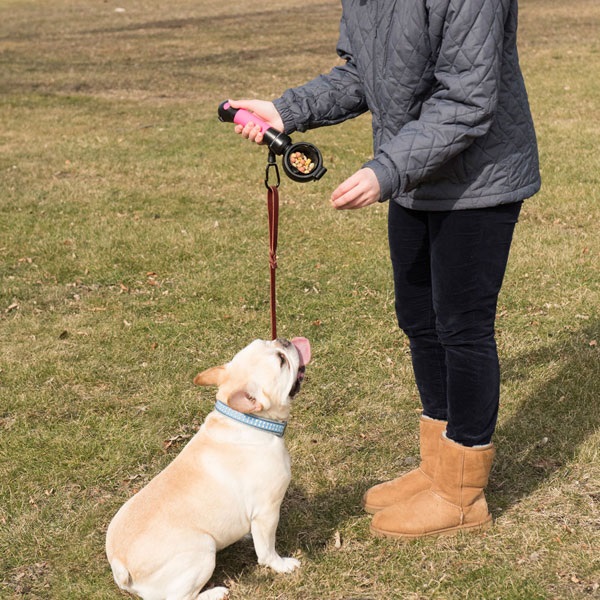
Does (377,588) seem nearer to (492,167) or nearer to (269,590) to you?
(269,590)

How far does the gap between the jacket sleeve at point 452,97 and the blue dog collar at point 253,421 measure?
0.98m

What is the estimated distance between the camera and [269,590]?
360 centimetres

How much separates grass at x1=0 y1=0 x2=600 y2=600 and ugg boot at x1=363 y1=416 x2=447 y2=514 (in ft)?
0.37

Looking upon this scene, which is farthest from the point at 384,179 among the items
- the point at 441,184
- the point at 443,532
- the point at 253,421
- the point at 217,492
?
the point at 443,532

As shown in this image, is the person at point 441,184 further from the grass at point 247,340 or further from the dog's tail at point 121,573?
the dog's tail at point 121,573

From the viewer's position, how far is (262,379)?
337 cm

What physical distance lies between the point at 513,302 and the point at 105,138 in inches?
297

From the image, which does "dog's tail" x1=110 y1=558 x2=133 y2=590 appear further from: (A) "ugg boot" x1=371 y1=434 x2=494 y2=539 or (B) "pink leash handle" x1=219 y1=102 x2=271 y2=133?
(B) "pink leash handle" x1=219 y1=102 x2=271 y2=133

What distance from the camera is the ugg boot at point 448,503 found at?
371 centimetres

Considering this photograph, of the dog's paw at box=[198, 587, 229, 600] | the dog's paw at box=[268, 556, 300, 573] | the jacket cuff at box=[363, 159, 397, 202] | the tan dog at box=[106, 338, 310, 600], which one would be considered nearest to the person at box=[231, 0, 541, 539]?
the jacket cuff at box=[363, 159, 397, 202]

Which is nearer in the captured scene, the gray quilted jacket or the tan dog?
the gray quilted jacket

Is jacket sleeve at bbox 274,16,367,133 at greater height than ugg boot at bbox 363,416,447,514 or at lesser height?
greater

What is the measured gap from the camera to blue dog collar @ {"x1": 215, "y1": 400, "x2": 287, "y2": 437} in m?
3.43

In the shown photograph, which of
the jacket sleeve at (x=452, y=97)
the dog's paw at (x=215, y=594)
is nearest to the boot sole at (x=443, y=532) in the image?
the dog's paw at (x=215, y=594)
